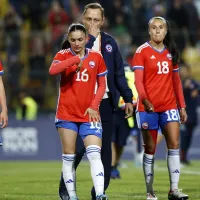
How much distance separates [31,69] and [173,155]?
47.8 feet

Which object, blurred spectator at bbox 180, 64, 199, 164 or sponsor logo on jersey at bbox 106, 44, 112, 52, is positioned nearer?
sponsor logo on jersey at bbox 106, 44, 112, 52

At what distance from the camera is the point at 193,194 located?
39.1ft

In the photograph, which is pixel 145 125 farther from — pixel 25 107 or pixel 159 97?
pixel 25 107

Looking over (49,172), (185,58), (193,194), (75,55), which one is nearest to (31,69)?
(185,58)

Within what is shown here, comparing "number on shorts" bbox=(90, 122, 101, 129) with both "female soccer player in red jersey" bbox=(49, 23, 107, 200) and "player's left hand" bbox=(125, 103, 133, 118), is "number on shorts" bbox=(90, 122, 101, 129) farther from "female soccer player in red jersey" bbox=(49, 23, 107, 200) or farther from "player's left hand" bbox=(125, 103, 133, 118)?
"player's left hand" bbox=(125, 103, 133, 118)

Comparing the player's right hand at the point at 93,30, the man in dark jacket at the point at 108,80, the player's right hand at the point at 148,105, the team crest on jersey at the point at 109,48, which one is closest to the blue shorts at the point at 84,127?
the man in dark jacket at the point at 108,80

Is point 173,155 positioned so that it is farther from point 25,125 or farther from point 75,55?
point 25,125

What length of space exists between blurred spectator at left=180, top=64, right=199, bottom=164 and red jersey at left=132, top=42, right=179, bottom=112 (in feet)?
34.3

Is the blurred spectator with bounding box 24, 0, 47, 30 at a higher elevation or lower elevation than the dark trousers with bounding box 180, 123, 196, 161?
higher

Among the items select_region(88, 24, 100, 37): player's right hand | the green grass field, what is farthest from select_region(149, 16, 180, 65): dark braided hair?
the green grass field

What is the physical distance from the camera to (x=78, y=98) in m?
9.82

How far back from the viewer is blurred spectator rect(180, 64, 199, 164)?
21547 millimetres

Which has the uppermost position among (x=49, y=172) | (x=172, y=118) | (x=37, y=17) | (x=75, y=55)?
(x=37, y=17)

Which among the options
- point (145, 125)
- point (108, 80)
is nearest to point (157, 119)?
point (145, 125)
